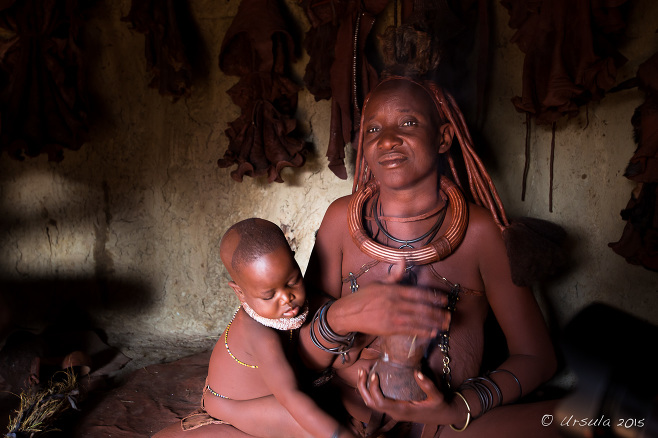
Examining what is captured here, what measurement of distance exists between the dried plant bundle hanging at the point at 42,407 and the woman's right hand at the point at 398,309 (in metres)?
1.67

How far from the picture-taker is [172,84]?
305 cm

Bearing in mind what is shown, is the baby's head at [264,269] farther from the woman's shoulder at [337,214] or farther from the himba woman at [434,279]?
the woman's shoulder at [337,214]

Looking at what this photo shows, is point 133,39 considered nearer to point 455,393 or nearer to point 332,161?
point 332,161

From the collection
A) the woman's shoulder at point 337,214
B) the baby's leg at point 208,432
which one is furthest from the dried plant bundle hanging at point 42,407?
the woman's shoulder at point 337,214

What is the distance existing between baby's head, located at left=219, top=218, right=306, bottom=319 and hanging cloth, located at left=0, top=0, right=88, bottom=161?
2.01 meters

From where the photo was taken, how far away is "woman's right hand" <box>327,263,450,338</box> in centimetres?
131

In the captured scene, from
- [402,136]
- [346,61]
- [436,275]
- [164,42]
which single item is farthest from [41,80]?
[436,275]

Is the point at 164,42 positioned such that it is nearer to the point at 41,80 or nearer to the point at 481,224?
the point at 41,80

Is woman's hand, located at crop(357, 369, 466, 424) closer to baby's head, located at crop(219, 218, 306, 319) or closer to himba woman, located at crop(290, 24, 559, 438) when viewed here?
himba woman, located at crop(290, 24, 559, 438)

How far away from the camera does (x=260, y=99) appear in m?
2.92

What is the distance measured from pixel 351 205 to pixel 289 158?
1.03m

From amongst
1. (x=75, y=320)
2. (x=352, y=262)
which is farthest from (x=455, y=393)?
(x=75, y=320)

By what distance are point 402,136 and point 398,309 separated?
0.66 m

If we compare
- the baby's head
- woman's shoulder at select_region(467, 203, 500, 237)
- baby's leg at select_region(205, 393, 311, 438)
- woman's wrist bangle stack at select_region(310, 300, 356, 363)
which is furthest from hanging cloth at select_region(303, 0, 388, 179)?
baby's leg at select_region(205, 393, 311, 438)
